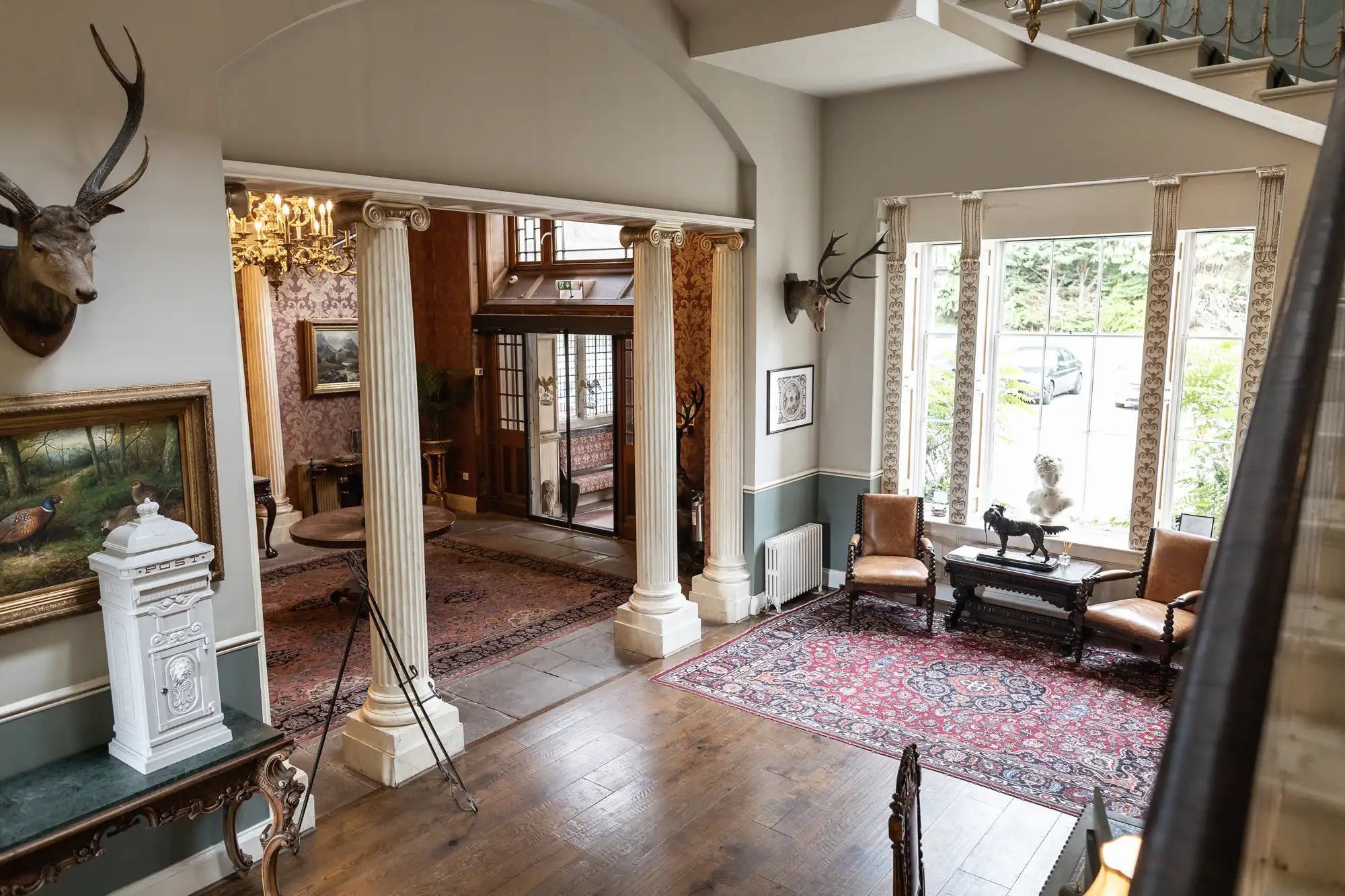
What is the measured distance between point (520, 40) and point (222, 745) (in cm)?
398

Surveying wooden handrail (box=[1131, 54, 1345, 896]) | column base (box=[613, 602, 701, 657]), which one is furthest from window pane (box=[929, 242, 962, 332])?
wooden handrail (box=[1131, 54, 1345, 896])

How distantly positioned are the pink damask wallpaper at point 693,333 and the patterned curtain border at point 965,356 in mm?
2051

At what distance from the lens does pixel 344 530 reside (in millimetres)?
7801

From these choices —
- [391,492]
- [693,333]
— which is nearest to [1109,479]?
[693,333]

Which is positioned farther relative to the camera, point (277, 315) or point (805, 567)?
point (277, 315)

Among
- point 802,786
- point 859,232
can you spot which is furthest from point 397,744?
point 859,232

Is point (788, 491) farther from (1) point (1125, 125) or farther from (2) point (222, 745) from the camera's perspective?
(2) point (222, 745)

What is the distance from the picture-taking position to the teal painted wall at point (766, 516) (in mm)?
7688

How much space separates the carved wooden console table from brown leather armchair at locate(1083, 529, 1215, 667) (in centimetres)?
513

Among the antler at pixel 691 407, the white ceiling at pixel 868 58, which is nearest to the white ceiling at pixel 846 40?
the white ceiling at pixel 868 58

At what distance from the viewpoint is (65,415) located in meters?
3.68

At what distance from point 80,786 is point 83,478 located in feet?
3.87

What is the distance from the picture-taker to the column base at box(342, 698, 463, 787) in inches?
203

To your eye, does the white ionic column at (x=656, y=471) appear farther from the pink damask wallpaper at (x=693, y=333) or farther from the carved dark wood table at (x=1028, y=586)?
the carved dark wood table at (x=1028, y=586)
